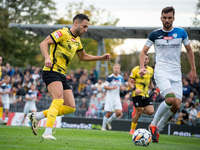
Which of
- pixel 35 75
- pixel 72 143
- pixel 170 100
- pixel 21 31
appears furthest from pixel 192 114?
pixel 21 31

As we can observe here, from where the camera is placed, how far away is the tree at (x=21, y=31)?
38938 millimetres

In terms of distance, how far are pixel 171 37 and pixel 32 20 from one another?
36429 millimetres

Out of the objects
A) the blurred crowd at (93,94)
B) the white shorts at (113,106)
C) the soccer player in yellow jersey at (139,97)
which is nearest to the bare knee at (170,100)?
the soccer player in yellow jersey at (139,97)

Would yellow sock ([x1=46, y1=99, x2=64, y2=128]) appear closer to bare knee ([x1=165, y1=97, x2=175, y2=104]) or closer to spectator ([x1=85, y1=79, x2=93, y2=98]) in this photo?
bare knee ([x1=165, y1=97, x2=175, y2=104])

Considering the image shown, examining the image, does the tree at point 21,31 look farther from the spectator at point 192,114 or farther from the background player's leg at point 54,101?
the background player's leg at point 54,101

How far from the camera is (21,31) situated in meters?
40.5

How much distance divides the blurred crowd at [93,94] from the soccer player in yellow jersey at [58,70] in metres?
5.53

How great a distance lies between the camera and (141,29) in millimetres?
19031

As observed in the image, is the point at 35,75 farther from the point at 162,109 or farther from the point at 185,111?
the point at 162,109

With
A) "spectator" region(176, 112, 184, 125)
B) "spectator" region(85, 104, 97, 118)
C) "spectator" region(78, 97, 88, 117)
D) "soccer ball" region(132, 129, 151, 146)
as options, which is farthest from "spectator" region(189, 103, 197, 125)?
"soccer ball" region(132, 129, 151, 146)

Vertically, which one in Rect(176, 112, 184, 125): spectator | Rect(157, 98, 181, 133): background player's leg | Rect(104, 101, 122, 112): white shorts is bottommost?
Rect(176, 112, 184, 125): spectator

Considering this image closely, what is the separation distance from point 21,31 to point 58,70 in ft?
117

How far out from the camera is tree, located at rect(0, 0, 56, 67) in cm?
3894

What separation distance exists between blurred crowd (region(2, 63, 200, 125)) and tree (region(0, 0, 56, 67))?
17.3 meters
